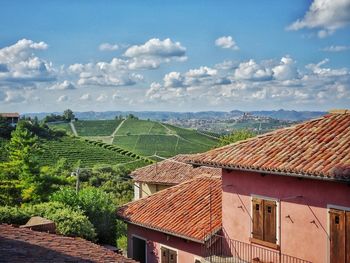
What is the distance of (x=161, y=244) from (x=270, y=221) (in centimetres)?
588

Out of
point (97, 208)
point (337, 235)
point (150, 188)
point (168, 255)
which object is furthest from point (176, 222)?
point (150, 188)

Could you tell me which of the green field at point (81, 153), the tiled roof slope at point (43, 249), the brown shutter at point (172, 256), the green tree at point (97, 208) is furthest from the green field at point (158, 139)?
the tiled roof slope at point (43, 249)

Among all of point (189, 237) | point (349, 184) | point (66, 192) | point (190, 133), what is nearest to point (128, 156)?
point (190, 133)

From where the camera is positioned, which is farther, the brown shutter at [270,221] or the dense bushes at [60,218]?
the dense bushes at [60,218]

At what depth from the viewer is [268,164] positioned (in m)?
13.3

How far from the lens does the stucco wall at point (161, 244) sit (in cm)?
1659

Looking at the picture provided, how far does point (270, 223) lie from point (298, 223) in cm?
107

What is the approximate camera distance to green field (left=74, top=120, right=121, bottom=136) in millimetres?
116406

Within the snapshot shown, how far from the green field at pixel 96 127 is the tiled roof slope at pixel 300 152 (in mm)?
100517

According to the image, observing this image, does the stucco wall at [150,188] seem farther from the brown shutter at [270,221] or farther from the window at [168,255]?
the brown shutter at [270,221]

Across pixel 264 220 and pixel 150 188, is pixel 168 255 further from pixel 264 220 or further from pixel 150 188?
pixel 150 188

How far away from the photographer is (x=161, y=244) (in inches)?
714

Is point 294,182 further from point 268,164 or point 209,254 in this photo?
point 209,254

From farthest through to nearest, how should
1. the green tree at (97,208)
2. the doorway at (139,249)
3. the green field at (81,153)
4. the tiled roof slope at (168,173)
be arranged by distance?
the green field at (81,153) < the tiled roof slope at (168,173) < the green tree at (97,208) < the doorway at (139,249)
